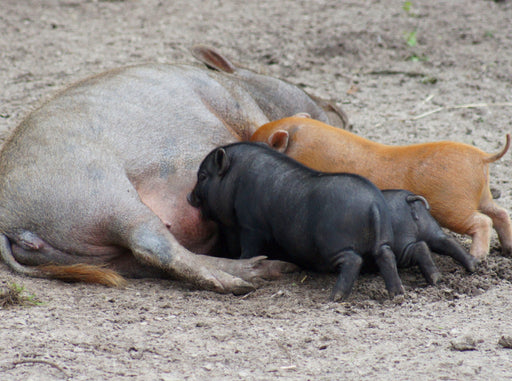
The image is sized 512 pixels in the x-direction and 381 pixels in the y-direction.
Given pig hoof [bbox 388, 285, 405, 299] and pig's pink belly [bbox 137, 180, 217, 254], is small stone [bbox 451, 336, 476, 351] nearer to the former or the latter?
pig hoof [bbox 388, 285, 405, 299]

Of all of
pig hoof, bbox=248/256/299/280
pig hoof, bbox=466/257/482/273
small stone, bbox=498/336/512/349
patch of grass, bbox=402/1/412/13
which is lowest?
pig hoof, bbox=248/256/299/280

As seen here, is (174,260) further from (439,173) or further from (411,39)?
(411,39)

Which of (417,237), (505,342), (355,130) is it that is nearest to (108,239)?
(417,237)

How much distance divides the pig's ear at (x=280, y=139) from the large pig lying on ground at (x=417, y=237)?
2.81 ft

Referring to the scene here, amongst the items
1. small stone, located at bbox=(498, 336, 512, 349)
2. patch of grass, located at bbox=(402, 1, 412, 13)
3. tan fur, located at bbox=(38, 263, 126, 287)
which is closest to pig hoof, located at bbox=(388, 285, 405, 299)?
small stone, located at bbox=(498, 336, 512, 349)

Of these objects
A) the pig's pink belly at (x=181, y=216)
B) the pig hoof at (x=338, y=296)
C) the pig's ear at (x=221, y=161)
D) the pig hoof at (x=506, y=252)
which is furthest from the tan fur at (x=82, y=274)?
the pig hoof at (x=506, y=252)

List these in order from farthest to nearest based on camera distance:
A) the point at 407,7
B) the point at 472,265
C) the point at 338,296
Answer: the point at 407,7
the point at 472,265
the point at 338,296

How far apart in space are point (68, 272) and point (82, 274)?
69 mm

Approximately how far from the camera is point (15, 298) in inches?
124

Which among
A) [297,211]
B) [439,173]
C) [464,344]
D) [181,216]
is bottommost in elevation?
[181,216]

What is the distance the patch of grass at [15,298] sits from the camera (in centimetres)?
312

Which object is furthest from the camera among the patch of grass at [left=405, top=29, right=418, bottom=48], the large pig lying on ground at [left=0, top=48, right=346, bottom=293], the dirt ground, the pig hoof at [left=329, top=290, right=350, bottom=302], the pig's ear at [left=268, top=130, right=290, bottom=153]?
the patch of grass at [left=405, top=29, right=418, bottom=48]

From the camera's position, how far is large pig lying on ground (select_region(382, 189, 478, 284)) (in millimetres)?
3480

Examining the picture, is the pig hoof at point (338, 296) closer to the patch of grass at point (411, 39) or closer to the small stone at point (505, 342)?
the small stone at point (505, 342)
